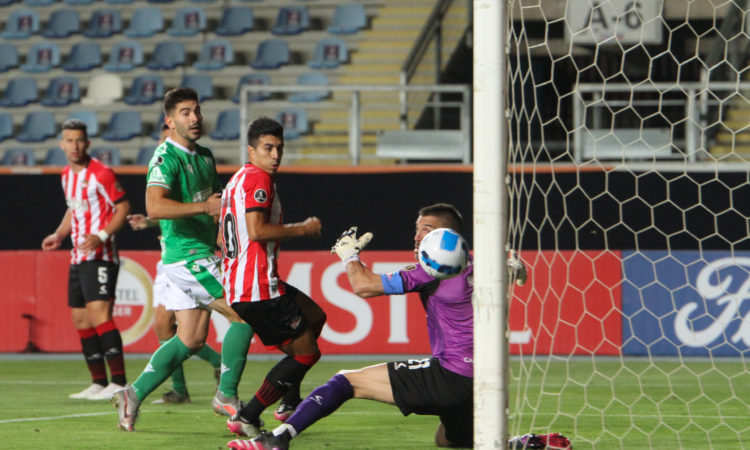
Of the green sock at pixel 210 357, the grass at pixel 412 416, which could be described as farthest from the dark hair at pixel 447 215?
the green sock at pixel 210 357

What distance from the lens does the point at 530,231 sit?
1214cm

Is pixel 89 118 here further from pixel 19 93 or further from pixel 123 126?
pixel 19 93

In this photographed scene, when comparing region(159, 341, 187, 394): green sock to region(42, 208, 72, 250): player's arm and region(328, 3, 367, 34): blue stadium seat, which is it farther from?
region(328, 3, 367, 34): blue stadium seat

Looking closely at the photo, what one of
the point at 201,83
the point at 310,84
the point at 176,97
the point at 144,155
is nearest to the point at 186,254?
the point at 176,97

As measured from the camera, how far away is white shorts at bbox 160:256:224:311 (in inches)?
252

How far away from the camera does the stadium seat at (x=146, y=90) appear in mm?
17000

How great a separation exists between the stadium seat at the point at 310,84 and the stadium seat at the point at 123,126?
2.36 metres

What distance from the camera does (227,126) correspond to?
16.5 metres

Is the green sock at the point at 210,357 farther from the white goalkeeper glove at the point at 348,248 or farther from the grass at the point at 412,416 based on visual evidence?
the white goalkeeper glove at the point at 348,248

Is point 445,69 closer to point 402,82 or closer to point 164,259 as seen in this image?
point 402,82

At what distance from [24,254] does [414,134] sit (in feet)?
15.0

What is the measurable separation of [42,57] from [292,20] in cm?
409

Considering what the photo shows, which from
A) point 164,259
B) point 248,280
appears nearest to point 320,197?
point 164,259

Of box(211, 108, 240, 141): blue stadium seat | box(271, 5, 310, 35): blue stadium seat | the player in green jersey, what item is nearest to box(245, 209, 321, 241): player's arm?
the player in green jersey
